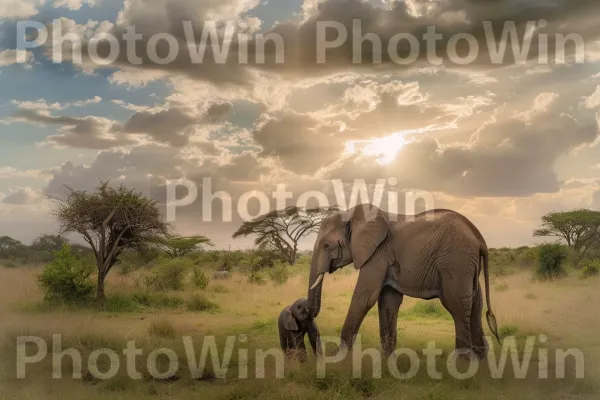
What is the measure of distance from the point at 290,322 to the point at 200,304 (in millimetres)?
8319

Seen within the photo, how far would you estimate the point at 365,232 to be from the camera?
29.4ft

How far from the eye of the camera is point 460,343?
8.69 metres

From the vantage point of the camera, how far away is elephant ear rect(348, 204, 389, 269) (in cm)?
888

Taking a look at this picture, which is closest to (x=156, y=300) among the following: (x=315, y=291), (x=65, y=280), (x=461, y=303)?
(x=65, y=280)

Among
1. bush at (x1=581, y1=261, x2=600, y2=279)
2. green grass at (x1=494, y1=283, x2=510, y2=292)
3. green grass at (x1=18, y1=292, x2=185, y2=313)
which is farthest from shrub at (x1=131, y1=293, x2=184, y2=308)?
bush at (x1=581, y1=261, x2=600, y2=279)

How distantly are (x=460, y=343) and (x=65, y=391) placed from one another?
594cm

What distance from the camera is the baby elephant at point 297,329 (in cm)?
856

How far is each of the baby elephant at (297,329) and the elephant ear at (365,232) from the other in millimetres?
1116

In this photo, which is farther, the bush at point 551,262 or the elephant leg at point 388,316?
the bush at point 551,262

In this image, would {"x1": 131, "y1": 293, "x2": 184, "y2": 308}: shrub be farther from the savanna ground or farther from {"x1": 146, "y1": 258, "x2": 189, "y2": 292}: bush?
{"x1": 146, "y1": 258, "x2": 189, "y2": 292}: bush

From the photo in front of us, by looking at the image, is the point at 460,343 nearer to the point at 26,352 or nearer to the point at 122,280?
the point at 26,352

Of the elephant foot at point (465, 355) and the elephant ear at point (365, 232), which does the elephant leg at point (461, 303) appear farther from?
the elephant ear at point (365, 232)

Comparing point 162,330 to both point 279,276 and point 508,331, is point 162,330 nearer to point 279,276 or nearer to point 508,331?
point 508,331

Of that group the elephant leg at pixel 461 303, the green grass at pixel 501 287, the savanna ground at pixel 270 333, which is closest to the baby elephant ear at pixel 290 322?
the savanna ground at pixel 270 333
